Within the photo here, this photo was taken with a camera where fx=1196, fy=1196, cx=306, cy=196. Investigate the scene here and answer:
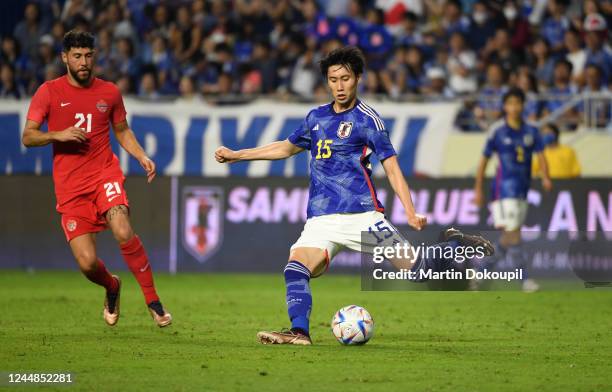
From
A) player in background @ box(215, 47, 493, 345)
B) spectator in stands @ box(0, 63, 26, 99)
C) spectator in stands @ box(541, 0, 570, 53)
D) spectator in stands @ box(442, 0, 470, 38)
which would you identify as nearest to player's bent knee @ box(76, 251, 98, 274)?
player in background @ box(215, 47, 493, 345)

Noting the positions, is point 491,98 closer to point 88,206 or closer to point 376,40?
point 376,40

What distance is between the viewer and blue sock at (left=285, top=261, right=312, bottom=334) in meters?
8.78

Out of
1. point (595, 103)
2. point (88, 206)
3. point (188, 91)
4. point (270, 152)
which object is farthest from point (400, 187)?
point (188, 91)

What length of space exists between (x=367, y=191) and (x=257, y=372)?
6.73 ft

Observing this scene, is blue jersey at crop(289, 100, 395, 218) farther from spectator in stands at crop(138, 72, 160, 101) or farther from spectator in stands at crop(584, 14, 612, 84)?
spectator in stands at crop(138, 72, 160, 101)

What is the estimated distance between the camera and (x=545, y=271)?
16.5 m

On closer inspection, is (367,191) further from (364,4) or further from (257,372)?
(364,4)

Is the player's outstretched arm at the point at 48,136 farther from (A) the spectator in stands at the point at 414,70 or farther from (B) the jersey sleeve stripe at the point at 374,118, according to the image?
(A) the spectator in stands at the point at 414,70

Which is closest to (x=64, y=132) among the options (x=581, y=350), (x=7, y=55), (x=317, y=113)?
(x=317, y=113)

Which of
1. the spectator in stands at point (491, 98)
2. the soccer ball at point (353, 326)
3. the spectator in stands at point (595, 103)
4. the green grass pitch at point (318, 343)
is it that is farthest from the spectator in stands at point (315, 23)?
the soccer ball at point (353, 326)

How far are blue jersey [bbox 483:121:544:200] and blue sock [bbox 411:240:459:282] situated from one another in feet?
19.1

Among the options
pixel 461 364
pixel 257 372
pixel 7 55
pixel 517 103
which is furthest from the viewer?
pixel 7 55

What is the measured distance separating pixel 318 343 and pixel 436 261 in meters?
1.10

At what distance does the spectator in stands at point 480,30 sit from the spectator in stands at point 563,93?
74.1 inches
